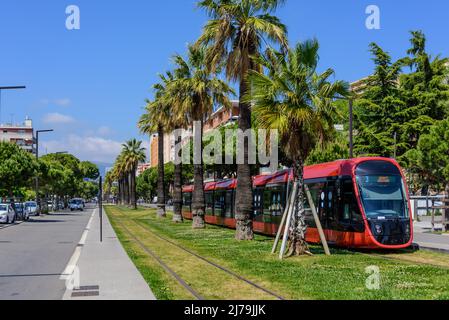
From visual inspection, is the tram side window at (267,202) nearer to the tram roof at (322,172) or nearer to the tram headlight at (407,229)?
the tram roof at (322,172)

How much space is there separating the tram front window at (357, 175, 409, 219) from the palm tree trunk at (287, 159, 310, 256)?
241 cm

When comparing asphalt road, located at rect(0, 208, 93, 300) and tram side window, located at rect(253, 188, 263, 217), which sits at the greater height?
tram side window, located at rect(253, 188, 263, 217)

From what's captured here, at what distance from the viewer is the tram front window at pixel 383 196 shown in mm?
19172

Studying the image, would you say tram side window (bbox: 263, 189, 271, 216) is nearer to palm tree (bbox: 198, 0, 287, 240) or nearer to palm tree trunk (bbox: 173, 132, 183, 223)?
palm tree (bbox: 198, 0, 287, 240)

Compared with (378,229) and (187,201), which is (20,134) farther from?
(378,229)

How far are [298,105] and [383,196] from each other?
181 inches

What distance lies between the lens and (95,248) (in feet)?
70.1

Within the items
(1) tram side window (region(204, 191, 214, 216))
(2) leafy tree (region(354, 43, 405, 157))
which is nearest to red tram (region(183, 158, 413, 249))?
(1) tram side window (region(204, 191, 214, 216))

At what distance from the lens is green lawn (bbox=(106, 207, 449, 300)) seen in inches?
427

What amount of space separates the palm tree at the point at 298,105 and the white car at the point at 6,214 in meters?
29.0

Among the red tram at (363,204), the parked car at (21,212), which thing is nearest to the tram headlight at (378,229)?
the red tram at (363,204)
